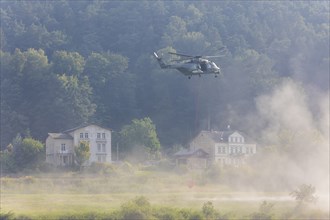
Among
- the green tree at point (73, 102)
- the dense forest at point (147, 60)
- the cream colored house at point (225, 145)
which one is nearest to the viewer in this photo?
the cream colored house at point (225, 145)

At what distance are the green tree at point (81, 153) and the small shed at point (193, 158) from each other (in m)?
8.29

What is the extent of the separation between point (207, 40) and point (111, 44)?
650 inches

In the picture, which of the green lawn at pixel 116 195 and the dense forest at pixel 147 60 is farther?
the dense forest at pixel 147 60

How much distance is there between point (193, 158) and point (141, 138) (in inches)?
291

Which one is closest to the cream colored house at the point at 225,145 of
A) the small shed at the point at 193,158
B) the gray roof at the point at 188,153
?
the gray roof at the point at 188,153

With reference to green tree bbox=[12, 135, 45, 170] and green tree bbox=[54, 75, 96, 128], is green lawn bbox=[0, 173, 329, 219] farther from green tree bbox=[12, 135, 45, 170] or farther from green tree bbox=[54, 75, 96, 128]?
green tree bbox=[54, 75, 96, 128]

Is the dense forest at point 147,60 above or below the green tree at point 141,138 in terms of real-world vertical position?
above

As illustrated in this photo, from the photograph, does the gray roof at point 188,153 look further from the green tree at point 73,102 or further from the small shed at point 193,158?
the green tree at point 73,102

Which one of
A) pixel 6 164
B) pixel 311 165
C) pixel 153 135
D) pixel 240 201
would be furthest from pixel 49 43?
pixel 240 201

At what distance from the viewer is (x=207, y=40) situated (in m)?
150

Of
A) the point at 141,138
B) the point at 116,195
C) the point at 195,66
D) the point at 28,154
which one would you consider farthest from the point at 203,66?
the point at 141,138

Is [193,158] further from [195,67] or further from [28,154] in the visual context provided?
[195,67]

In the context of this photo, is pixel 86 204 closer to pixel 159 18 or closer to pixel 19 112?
pixel 19 112

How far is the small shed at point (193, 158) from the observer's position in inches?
3730
